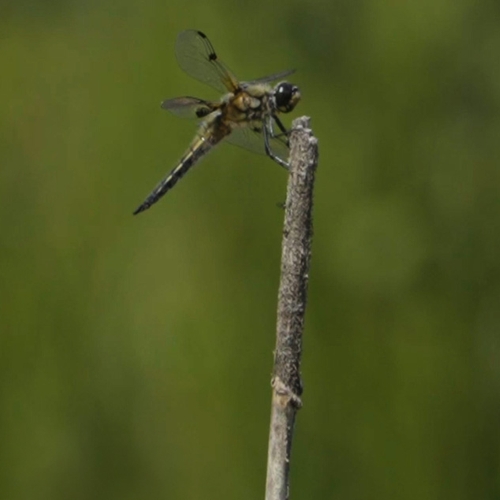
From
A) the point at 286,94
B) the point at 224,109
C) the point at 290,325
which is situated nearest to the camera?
the point at 290,325

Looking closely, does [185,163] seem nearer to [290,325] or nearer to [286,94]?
[286,94]

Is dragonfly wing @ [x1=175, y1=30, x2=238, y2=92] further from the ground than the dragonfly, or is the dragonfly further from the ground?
dragonfly wing @ [x1=175, y1=30, x2=238, y2=92]

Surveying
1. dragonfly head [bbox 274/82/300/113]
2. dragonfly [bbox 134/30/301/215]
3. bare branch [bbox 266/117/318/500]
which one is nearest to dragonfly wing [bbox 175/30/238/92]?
dragonfly [bbox 134/30/301/215]

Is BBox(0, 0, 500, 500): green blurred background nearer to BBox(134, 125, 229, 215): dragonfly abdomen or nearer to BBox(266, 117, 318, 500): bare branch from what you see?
BBox(134, 125, 229, 215): dragonfly abdomen

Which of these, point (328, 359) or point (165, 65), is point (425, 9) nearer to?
point (165, 65)

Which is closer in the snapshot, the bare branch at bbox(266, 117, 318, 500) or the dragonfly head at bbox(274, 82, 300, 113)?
the bare branch at bbox(266, 117, 318, 500)

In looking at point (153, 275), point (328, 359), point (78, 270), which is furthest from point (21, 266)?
point (328, 359)

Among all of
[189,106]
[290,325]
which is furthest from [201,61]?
[290,325]

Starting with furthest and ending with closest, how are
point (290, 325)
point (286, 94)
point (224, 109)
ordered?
point (224, 109) < point (286, 94) < point (290, 325)
